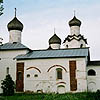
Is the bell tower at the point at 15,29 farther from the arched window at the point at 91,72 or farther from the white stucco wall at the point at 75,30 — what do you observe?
the arched window at the point at 91,72

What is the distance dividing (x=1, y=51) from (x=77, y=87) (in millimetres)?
9617

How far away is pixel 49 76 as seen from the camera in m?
26.9

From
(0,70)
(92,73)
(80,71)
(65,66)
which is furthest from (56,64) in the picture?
(0,70)

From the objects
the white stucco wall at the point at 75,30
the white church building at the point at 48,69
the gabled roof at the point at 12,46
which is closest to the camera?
the white church building at the point at 48,69

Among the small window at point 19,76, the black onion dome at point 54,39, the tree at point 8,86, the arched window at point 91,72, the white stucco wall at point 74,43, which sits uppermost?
the black onion dome at point 54,39

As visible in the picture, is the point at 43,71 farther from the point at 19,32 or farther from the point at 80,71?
the point at 19,32

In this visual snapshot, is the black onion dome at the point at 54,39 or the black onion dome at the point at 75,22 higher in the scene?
the black onion dome at the point at 75,22

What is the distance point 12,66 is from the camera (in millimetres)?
28328

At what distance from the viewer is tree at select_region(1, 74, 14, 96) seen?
25106 mm

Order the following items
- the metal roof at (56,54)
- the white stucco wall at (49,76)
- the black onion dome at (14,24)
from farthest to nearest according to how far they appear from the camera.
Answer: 1. the black onion dome at (14,24)
2. the metal roof at (56,54)
3. the white stucco wall at (49,76)

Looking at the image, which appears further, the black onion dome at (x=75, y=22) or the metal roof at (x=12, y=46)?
the black onion dome at (x=75, y=22)

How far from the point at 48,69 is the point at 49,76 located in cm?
75

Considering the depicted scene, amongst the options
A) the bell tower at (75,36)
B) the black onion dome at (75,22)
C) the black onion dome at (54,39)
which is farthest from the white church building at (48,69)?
the black onion dome at (54,39)

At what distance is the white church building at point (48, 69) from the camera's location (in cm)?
2628
